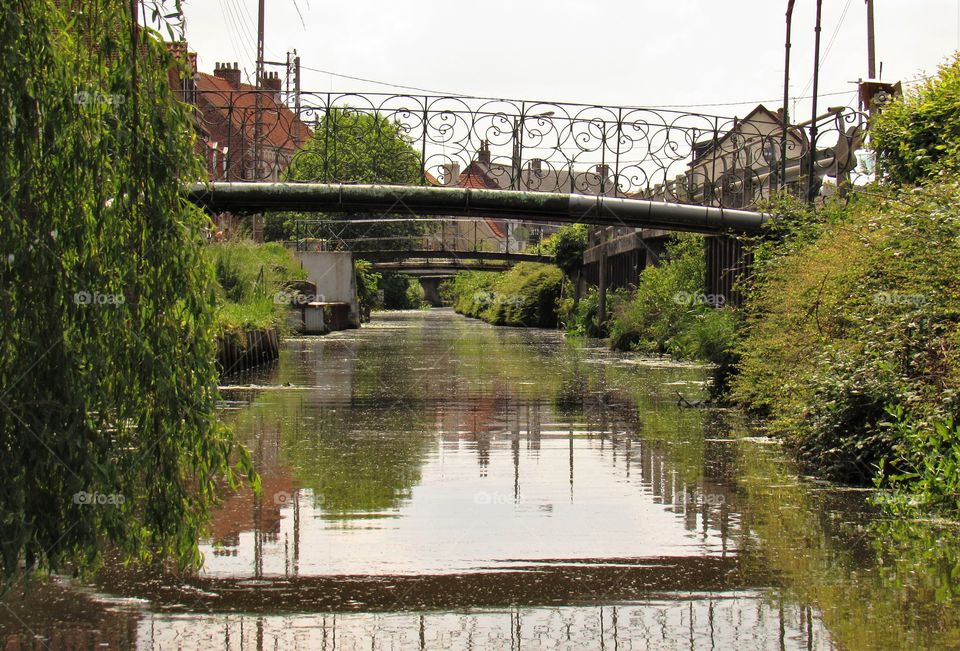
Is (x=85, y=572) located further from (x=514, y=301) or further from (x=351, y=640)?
(x=514, y=301)

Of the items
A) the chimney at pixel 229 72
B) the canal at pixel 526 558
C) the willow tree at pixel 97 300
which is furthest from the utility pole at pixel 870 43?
the chimney at pixel 229 72

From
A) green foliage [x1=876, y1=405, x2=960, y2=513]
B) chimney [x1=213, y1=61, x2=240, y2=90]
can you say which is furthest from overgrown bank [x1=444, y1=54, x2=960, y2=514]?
chimney [x1=213, y1=61, x2=240, y2=90]

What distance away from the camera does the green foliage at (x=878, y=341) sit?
10.8 m

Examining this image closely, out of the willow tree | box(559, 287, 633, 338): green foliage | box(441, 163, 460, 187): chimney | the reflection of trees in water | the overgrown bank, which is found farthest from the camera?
box(559, 287, 633, 338): green foliage

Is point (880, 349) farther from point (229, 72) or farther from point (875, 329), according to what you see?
point (229, 72)

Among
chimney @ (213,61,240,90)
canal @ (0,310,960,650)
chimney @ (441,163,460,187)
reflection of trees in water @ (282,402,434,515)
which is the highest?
chimney @ (213,61,240,90)

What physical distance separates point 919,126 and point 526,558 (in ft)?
42.9

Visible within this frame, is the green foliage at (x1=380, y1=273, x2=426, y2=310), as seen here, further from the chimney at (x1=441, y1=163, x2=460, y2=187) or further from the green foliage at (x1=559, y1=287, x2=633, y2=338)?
the chimney at (x1=441, y1=163, x2=460, y2=187)

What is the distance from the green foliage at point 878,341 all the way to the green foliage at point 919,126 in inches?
173

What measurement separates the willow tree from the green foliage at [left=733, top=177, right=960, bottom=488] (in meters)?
5.88

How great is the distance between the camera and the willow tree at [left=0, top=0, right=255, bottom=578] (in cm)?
563

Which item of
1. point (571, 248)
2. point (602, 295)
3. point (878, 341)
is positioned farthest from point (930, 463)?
point (571, 248)

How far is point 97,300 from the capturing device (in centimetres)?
585

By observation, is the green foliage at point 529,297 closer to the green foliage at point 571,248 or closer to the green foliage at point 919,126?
the green foliage at point 571,248
